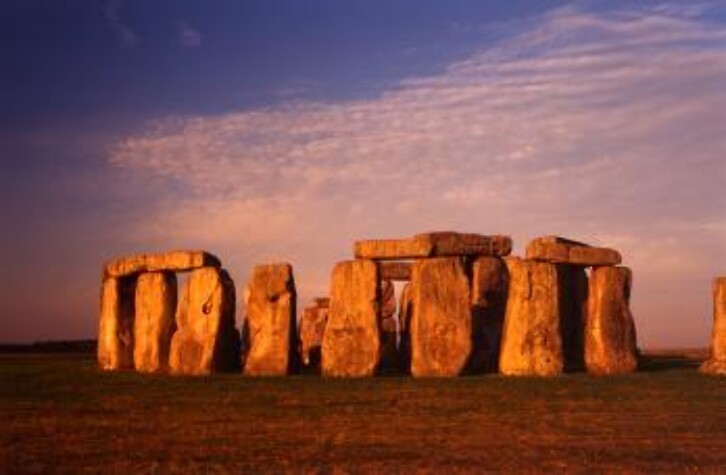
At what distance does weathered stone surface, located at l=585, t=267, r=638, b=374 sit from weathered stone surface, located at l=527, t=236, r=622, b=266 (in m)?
0.24

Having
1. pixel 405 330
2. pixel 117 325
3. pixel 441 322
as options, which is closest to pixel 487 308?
pixel 405 330

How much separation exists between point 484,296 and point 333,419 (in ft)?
36.3

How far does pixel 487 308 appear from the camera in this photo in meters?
24.1

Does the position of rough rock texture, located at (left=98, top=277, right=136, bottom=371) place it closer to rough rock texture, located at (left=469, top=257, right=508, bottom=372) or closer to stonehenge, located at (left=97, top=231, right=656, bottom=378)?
stonehenge, located at (left=97, top=231, right=656, bottom=378)

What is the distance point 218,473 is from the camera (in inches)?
350

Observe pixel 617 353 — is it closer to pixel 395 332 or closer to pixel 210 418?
pixel 395 332

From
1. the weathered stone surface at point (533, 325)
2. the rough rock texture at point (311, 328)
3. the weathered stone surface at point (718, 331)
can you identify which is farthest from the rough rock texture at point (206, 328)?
the weathered stone surface at point (718, 331)

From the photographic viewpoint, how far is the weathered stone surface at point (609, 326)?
835 inches

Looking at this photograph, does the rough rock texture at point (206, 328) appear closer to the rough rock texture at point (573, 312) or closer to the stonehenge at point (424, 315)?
the stonehenge at point (424, 315)

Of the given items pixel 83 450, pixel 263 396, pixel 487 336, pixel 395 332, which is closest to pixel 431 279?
pixel 487 336

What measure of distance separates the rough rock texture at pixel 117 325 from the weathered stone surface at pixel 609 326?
33.7 feet

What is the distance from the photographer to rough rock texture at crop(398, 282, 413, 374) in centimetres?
2314

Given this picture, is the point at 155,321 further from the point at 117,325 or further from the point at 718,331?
the point at 718,331

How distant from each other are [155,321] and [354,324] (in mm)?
5017
